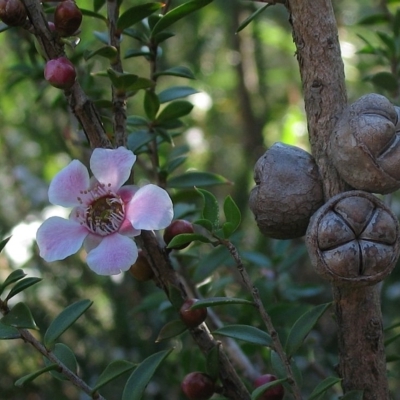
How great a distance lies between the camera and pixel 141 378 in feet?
2.41

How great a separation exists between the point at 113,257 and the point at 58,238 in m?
0.07

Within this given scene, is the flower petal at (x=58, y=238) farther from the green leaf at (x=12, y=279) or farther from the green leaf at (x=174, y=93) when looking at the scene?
the green leaf at (x=174, y=93)

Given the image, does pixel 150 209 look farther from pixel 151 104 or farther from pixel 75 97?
pixel 151 104

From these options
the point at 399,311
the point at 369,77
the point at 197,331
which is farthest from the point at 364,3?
the point at 197,331

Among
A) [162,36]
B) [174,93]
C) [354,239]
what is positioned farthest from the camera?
[174,93]

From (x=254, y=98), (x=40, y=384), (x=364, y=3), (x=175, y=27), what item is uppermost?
(x=175, y=27)

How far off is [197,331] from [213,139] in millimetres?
1339

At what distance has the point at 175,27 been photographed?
1.94m

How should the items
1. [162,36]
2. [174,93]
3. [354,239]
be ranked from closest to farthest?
[354,239] → [162,36] → [174,93]

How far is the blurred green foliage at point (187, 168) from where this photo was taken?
1104mm

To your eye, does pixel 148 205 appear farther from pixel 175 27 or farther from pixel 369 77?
pixel 175 27

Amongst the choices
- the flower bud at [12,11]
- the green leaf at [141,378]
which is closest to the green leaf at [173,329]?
the green leaf at [141,378]

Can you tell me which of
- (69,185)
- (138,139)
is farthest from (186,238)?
(138,139)

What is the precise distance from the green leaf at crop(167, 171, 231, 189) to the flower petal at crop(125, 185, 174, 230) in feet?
0.91
